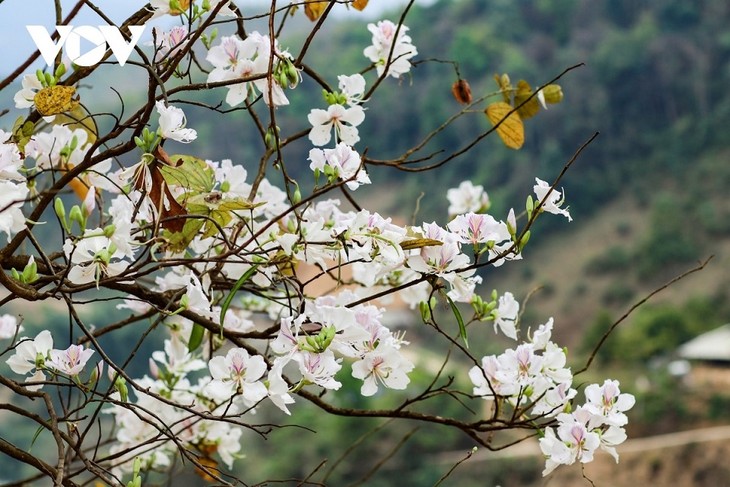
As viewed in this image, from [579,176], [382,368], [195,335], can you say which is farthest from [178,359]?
[579,176]

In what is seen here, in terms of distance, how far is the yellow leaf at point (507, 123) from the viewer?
83 centimetres

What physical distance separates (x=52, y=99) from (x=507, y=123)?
1.29 feet

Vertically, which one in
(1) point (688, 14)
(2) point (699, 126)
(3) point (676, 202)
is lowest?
(3) point (676, 202)

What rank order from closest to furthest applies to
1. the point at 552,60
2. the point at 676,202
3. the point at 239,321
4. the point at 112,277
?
the point at 112,277 < the point at 239,321 < the point at 676,202 < the point at 552,60

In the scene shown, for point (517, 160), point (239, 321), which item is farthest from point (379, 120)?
point (239, 321)

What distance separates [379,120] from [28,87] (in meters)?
21.8

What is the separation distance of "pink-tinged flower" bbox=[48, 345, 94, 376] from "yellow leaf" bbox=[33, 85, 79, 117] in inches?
6.2

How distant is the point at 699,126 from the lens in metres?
18.2

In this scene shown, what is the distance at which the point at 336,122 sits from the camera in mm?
735

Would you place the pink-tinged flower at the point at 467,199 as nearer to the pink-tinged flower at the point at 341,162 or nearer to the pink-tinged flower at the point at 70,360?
the pink-tinged flower at the point at 341,162

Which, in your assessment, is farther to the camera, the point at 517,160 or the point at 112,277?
the point at 517,160

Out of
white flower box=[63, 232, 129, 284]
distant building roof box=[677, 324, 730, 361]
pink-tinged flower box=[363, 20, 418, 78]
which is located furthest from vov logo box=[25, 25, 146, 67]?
distant building roof box=[677, 324, 730, 361]

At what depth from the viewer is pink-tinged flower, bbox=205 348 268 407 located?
579mm

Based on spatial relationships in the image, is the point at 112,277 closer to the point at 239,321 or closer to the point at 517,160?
the point at 239,321
